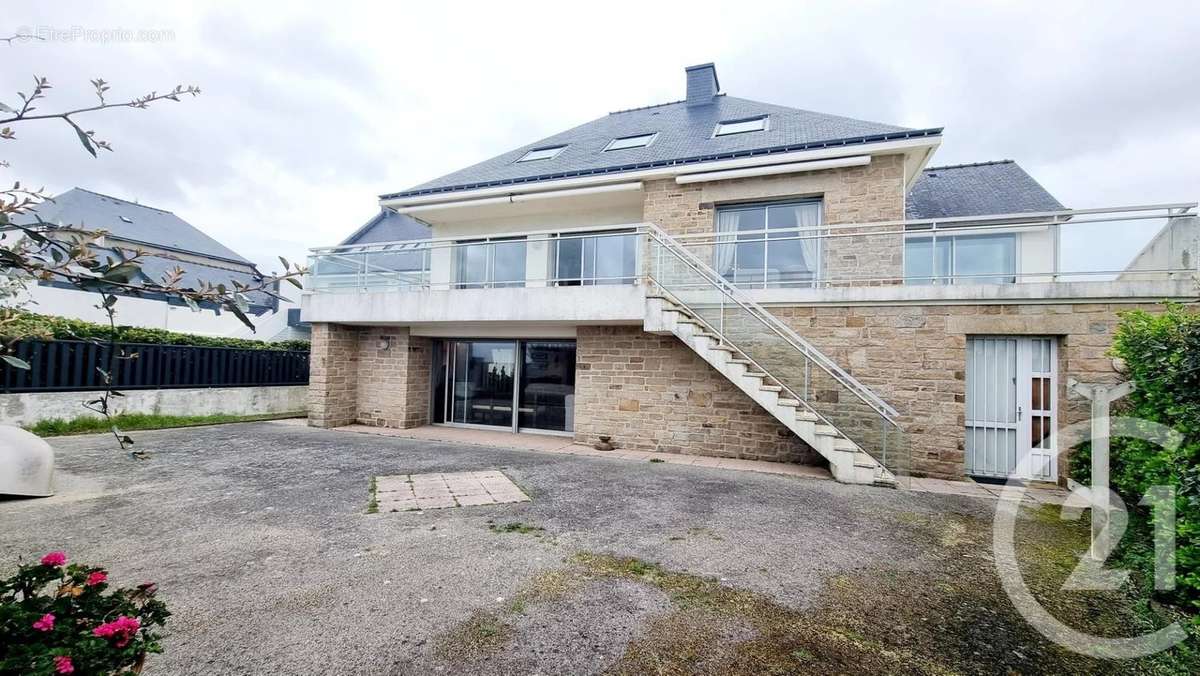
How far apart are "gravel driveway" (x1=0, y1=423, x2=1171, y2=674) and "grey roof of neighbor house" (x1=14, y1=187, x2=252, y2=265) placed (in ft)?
68.9

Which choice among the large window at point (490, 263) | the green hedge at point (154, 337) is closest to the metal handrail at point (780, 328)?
the large window at point (490, 263)

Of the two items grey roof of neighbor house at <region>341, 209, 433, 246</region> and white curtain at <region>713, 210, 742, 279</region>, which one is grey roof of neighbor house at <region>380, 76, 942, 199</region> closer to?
white curtain at <region>713, 210, 742, 279</region>

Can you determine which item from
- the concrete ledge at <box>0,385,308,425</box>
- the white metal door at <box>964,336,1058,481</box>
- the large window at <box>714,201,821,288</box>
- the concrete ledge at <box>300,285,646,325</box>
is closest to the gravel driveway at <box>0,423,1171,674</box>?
the white metal door at <box>964,336,1058,481</box>

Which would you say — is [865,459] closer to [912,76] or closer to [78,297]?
[912,76]

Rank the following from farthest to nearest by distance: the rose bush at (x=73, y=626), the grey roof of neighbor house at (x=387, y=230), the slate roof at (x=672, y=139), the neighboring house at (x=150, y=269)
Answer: the grey roof of neighbor house at (x=387, y=230), the neighboring house at (x=150, y=269), the slate roof at (x=672, y=139), the rose bush at (x=73, y=626)

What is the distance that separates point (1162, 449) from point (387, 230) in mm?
28816

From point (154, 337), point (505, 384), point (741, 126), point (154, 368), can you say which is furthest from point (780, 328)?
point (154, 337)

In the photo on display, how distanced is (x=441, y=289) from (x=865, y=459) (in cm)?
851

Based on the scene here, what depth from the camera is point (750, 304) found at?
27.7 ft

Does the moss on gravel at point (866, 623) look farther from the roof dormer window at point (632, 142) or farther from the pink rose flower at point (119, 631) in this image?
the roof dormer window at point (632, 142)

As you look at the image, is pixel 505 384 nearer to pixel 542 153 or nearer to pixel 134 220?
pixel 542 153

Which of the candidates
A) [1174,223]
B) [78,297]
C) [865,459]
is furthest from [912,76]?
[78,297]

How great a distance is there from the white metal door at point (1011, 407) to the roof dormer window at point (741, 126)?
7301mm

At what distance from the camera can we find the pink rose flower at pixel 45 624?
1.70 metres
